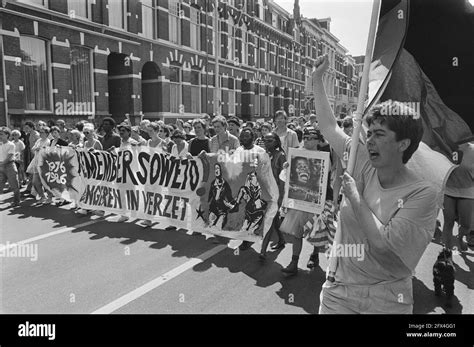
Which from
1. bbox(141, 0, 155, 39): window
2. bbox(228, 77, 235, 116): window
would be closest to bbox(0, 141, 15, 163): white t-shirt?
bbox(141, 0, 155, 39): window

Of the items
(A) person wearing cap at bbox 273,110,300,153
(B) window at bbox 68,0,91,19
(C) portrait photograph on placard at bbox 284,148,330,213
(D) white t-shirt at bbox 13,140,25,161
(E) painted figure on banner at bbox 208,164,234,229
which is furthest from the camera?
(B) window at bbox 68,0,91,19

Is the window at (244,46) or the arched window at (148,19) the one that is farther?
the window at (244,46)

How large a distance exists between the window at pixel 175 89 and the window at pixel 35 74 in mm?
9575

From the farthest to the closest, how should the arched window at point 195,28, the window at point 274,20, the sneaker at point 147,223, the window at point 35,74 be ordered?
the window at point 274,20 → the arched window at point 195,28 → the window at point 35,74 → the sneaker at point 147,223

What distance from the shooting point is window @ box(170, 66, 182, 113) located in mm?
26188

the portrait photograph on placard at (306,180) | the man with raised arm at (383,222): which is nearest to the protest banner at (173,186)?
the portrait photograph on placard at (306,180)

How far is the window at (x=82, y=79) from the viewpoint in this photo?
61.8ft

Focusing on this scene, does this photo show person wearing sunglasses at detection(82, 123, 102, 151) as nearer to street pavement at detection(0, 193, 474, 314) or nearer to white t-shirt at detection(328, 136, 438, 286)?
street pavement at detection(0, 193, 474, 314)

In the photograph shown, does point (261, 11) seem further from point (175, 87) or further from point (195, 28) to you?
point (175, 87)

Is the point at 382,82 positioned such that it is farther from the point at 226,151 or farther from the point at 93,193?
the point at 93,193

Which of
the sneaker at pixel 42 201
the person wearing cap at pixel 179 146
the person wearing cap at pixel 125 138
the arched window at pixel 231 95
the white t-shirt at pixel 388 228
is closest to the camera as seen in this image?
the white t-shirt at pixel 388 228

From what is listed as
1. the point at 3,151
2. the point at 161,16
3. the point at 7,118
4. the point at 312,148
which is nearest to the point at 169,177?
the point at 312,148

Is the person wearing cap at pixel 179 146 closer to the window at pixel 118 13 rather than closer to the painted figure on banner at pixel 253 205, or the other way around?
the painted figure on banner at pixel 253 205

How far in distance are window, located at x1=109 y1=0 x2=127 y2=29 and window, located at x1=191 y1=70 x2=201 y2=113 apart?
24.9 feet
